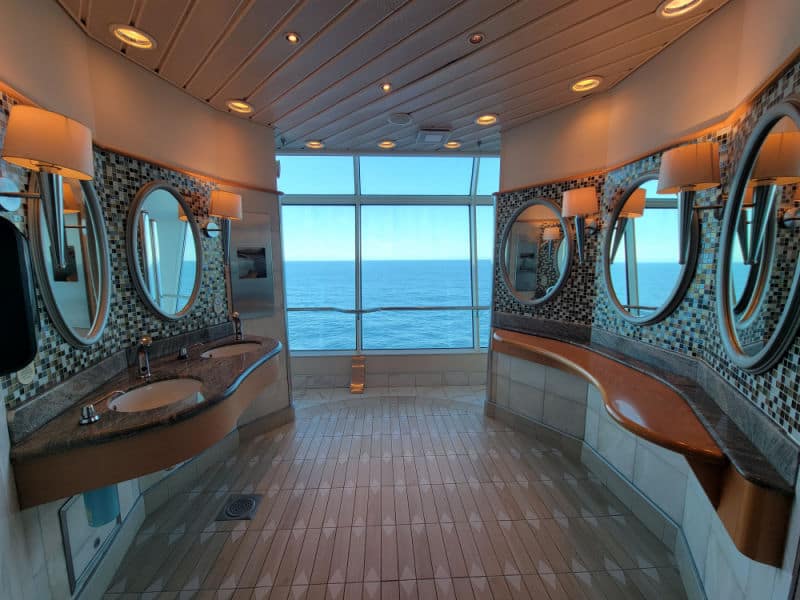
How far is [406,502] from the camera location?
221cm

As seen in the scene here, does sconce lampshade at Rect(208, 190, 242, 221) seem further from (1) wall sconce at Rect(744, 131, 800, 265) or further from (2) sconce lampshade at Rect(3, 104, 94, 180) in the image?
(1) wall sconce at Rect(744, 131, 800, 265)

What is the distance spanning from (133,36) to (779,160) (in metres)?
2.83

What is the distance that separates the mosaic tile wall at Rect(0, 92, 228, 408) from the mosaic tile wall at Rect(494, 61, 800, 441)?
2.55 m

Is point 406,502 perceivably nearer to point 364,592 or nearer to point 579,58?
point 364,592

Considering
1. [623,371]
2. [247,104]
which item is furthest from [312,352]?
[623,371]

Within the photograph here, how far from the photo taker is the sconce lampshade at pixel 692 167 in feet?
4.67

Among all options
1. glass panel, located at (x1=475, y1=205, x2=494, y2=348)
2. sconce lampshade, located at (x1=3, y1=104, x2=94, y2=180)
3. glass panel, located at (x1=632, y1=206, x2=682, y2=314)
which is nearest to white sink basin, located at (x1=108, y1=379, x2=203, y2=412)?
sconce lampshade, located at (x1=3, y1=104, x2=94, y2=180)

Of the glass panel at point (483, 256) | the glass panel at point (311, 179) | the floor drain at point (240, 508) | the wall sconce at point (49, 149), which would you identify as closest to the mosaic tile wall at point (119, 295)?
the wall sconce at point (49, 149)

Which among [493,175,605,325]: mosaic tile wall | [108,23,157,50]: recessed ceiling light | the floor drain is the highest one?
[108,23,157,50]: recessed ceiling light

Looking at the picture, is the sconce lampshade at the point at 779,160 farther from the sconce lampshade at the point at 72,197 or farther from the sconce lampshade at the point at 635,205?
the sconce lampshade at the point at 72,197

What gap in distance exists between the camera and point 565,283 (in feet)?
8.82

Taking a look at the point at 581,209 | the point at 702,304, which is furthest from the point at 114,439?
the point at 581,209

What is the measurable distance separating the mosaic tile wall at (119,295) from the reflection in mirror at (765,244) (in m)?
2.61

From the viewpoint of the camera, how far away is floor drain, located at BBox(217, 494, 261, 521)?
6.81ft
